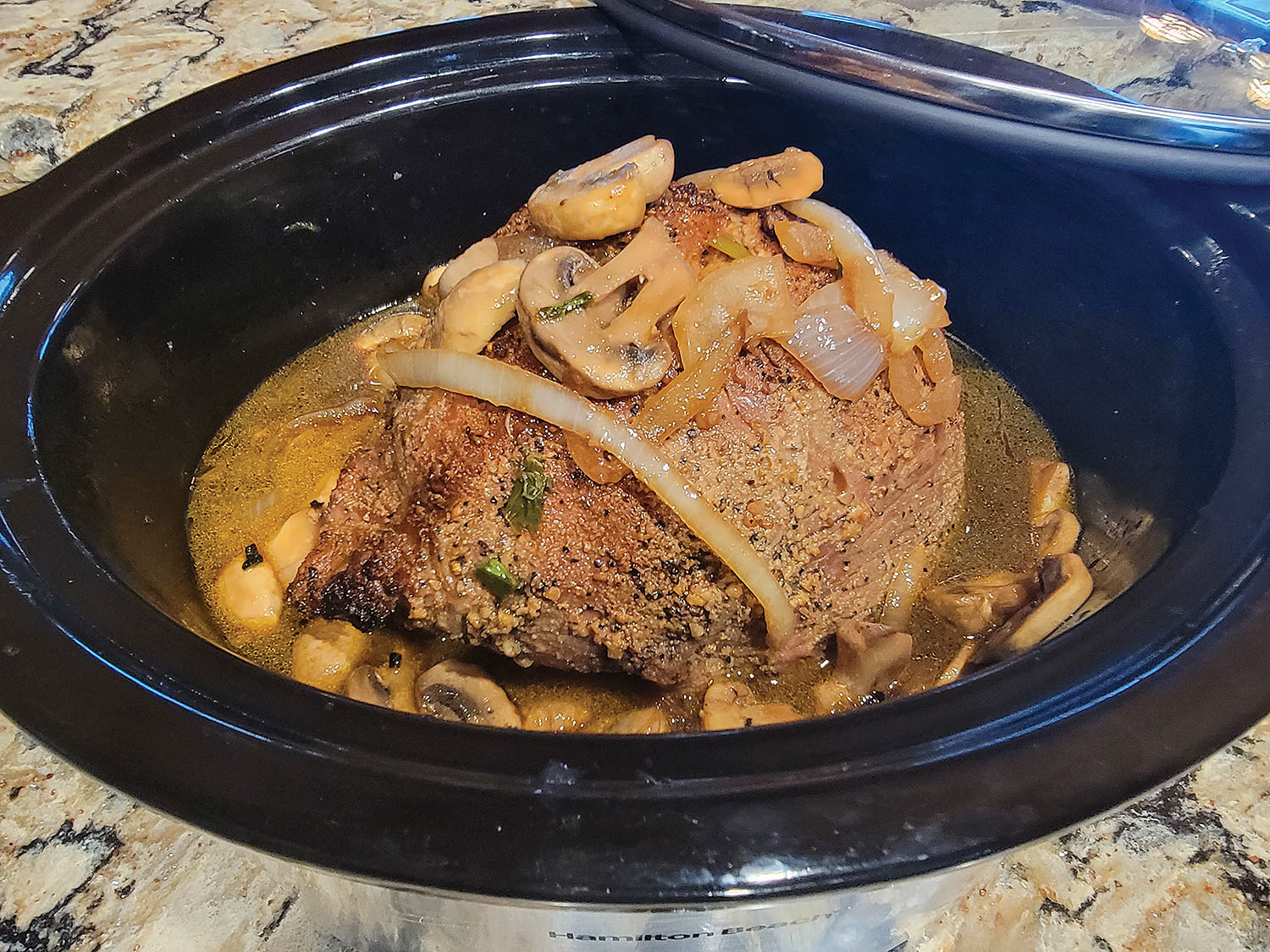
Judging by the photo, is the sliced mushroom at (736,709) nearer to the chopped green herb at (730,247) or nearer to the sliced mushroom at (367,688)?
the sliced mushroom at (367,688)

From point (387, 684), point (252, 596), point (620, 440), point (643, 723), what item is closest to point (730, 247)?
point (620, 440)

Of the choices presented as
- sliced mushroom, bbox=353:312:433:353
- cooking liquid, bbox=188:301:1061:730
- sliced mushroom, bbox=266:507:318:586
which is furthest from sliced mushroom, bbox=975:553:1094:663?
sliced mushroom, bbox=353:312:433:353

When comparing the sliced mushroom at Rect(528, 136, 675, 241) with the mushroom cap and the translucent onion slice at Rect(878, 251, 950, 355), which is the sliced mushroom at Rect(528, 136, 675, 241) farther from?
the translucent onion slice at Rect(878, 251, 950, 355)

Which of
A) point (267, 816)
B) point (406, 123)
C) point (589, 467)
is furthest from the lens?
point (406, 123)

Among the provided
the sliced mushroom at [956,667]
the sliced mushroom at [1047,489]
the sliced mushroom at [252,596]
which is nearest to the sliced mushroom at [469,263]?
the sliced mushroom at [252,596]

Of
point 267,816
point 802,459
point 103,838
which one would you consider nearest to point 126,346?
point 103,838

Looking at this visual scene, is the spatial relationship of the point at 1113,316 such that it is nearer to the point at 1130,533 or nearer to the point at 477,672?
the point at 1130,533
